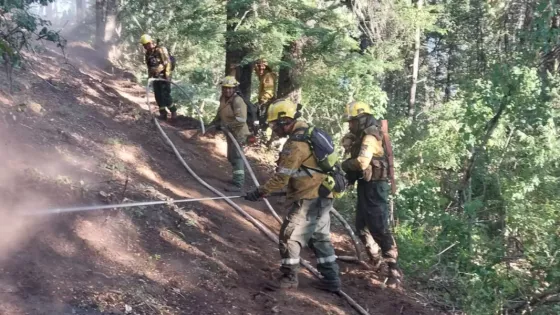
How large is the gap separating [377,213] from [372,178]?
0.48 metres

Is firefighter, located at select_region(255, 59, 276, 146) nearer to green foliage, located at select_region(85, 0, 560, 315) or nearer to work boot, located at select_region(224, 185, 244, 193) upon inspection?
green foliage, located at select_region(85, 0, 560, 315)

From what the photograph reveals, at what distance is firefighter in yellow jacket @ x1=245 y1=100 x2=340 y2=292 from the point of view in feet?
19.7

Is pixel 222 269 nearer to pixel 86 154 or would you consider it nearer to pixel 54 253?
pixel 54 253

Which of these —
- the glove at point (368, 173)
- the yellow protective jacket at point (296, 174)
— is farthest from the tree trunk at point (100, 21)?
the yellow protective jacket at point (296, 174)

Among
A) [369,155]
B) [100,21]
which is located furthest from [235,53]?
[100,21]

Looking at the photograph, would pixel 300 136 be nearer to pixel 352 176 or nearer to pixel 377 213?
pixel 352 176

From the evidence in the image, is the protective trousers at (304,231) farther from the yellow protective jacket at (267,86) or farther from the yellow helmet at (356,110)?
the yellow protective jacket at (267,86)

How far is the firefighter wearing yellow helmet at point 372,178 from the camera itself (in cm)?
680

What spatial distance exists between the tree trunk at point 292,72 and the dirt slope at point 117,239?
3.61 meters

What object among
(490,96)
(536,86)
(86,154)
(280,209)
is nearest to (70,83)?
(86,154)

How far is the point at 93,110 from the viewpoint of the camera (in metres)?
11.2

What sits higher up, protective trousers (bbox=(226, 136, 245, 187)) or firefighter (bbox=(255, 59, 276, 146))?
firefighter (bbox=(255, 59, 276, 146))

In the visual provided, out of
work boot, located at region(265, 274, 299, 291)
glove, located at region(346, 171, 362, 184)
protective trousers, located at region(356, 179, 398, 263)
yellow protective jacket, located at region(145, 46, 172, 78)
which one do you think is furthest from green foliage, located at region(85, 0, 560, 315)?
work boot, located at region(265, 274, 299, 291)

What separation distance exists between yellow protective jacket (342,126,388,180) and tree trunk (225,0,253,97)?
4.64m
